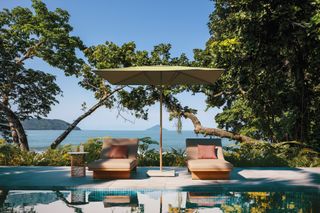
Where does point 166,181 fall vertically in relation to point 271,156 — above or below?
below

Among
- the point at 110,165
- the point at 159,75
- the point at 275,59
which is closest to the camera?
the point at 110,165

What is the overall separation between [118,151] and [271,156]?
17.3 ft

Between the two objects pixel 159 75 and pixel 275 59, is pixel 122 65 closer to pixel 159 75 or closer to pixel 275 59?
pixel 275 59

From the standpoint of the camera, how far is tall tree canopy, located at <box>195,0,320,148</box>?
1157 cm

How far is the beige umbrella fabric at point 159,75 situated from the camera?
9000 mm

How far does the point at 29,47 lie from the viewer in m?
19.5

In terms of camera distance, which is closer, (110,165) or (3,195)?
(3,195)

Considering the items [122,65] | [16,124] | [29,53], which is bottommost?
[16,124]

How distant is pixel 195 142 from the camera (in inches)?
399

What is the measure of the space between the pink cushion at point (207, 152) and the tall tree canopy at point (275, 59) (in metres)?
4.40

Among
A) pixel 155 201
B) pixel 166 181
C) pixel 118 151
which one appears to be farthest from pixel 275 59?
pixel 155 201

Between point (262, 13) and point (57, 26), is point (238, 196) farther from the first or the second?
point (57, 26)

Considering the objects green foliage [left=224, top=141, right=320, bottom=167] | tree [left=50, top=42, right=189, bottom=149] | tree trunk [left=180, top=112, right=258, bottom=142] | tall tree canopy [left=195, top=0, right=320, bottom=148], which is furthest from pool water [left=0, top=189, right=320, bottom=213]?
tree trunk [left=180, top=112, right=258, bottom=142]

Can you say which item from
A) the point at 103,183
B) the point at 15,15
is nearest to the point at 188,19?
the point at 15,15
